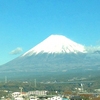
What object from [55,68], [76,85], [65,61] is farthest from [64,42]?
[76,85]

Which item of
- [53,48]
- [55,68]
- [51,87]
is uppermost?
[53,48]

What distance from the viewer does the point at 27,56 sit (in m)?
96.2

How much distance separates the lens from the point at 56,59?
312 feet

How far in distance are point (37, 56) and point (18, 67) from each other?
1079 centimetres

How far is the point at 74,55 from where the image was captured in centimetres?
9712

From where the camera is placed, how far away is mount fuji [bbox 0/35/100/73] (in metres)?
86.1

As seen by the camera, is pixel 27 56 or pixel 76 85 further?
pixel 27 56

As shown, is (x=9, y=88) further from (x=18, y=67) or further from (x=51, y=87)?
(x=18, y=67)

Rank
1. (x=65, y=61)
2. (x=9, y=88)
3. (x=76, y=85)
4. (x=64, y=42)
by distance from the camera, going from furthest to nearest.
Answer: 1. (x=64, y=42)
2. (x=65, y=61)
3. (x=76, y=85)
4. (x=9, y=88)

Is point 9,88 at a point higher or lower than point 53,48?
lower

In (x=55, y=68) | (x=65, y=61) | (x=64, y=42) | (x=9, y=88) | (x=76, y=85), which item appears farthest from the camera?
(x=64, y=42)

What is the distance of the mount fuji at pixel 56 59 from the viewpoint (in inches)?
3388

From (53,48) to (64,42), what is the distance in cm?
285

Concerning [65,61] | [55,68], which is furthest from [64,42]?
[55,68]
